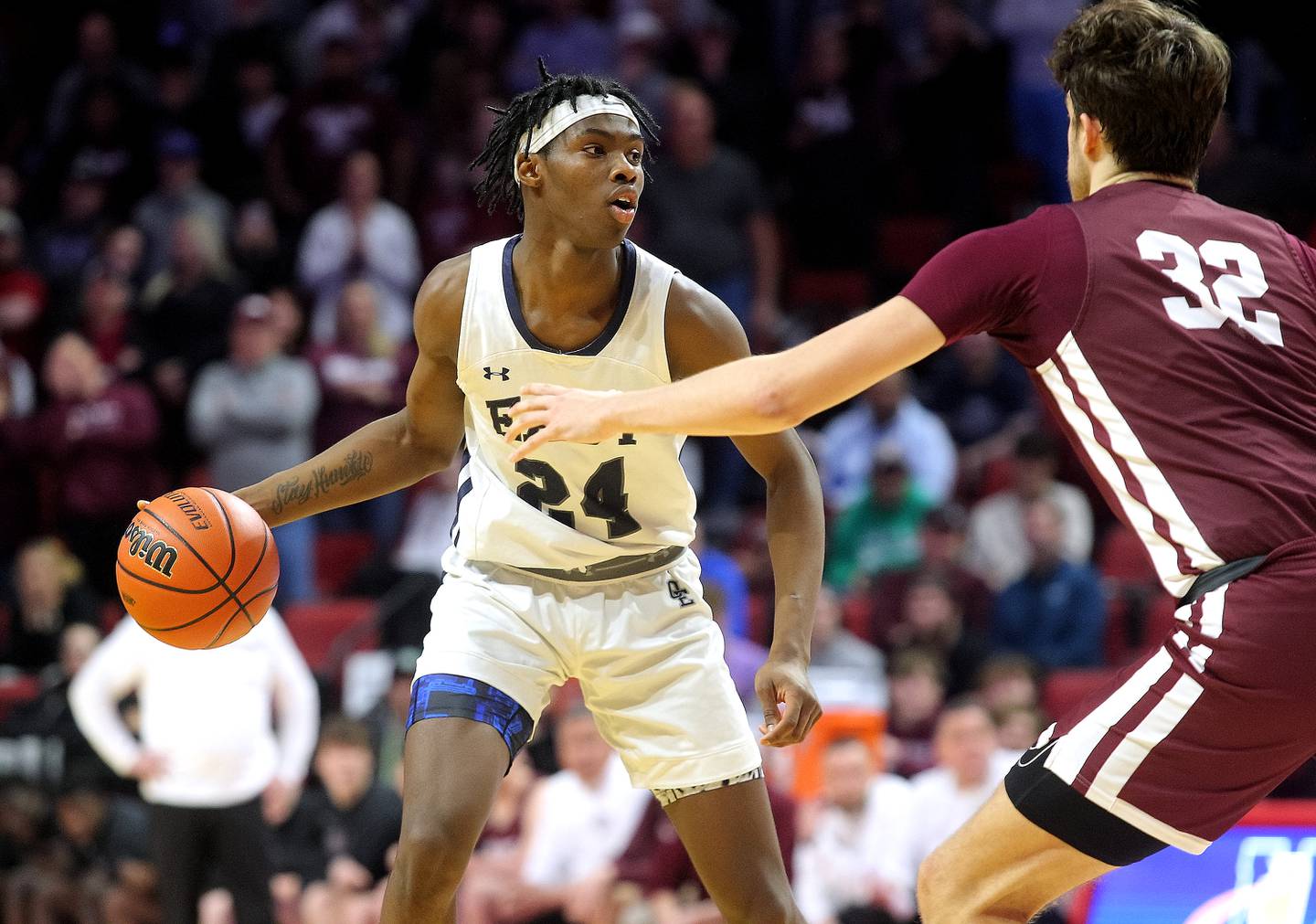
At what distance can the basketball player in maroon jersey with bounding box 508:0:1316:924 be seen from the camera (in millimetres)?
3191

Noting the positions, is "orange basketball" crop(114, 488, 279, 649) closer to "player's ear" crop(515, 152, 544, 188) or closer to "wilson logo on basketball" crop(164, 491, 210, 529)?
"wilson logo on basketball" crop(164, 491, 210, 529)

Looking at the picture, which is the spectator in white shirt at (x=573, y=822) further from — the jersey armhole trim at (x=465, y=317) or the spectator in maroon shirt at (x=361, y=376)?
the jersey armhole trim at (x=465, y=317)

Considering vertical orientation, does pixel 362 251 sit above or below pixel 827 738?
above

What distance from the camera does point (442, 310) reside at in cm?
433

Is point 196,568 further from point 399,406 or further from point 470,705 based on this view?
point 399,406

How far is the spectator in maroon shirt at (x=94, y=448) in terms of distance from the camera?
1005cm

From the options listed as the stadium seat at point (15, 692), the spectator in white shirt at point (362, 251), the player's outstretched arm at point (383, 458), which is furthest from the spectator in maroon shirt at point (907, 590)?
the player's outstretched arm at point (383, 458)

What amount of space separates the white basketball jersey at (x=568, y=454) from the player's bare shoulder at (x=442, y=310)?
31mm

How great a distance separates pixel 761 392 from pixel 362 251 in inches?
308

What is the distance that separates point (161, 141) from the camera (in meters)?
11.8

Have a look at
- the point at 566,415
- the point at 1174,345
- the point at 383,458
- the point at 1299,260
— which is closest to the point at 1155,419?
the point at 1174,345

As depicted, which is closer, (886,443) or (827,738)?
(827,738)

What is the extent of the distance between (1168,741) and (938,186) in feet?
29.3

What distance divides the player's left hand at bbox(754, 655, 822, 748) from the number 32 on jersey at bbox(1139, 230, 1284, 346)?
1269 millimetres
